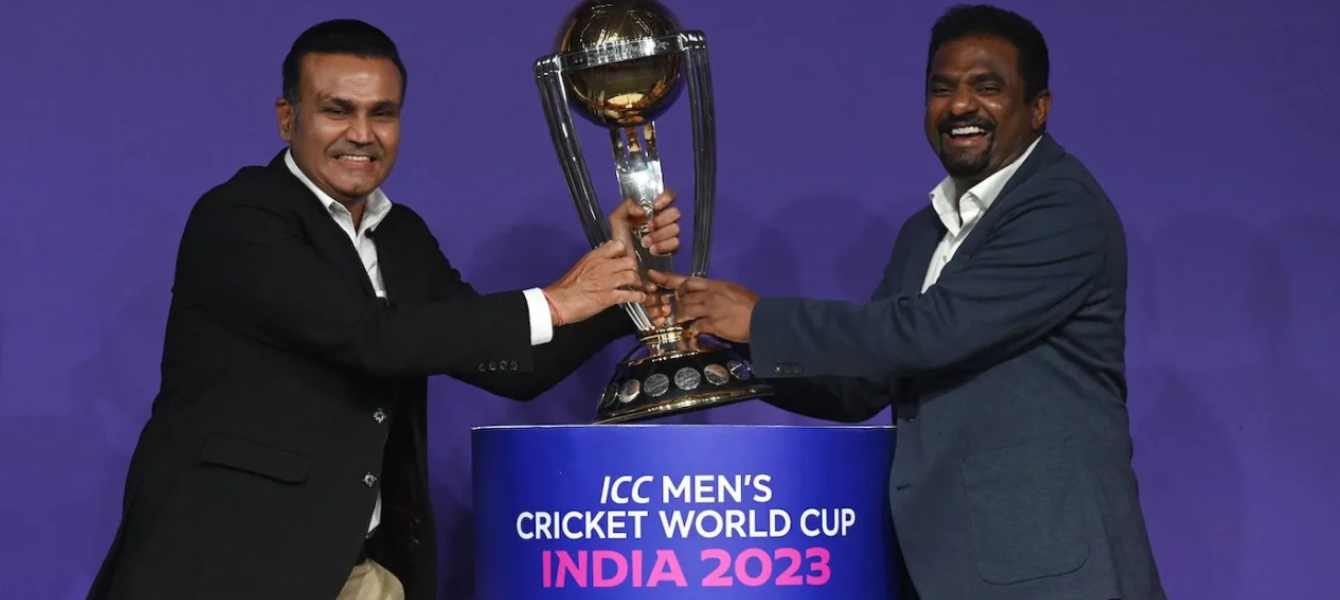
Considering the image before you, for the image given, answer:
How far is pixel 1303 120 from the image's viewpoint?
3230mm

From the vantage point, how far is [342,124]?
7.39 feet

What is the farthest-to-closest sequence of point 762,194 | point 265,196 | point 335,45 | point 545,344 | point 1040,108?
point 762,194
point 545,344
point 1040,108
point 335,45
point 265,196

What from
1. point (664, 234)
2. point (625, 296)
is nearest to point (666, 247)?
point (664, 234)

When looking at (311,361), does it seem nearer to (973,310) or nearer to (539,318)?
(539,318)

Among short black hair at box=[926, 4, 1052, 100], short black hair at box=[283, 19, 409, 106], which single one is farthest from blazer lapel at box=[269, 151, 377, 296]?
short black hair at box=[926, 4, 1052, 100]

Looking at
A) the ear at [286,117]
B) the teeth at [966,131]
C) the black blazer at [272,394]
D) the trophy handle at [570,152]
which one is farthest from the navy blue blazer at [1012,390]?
the ear at [286,117]

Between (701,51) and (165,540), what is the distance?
98cm

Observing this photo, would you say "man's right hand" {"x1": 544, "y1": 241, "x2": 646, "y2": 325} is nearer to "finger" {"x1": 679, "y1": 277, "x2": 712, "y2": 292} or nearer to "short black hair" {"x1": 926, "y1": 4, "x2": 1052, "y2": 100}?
"finger" {"x1": 679, "y1": 277, "x2": 712, "y2": 292}

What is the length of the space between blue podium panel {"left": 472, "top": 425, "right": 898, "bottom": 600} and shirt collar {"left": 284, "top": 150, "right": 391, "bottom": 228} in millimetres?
434

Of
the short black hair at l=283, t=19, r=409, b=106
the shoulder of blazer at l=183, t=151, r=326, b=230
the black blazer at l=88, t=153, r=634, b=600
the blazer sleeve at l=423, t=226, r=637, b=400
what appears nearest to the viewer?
the black blazer at l=88, t=153, r=634, b=600

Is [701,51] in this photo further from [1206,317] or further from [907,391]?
[1206,317]

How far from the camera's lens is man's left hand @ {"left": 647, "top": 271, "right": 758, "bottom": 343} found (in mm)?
2244

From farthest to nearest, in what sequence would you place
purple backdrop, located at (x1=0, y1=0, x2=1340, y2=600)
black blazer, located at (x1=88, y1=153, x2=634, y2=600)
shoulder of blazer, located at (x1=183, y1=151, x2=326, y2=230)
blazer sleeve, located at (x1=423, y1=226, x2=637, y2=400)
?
1. purple backdrop, located at (x1=0, y1=0, x2=1340, y2=600)
2. blazer sleeve, located at (x1=423, y1=226, x2=637, y2=400)
3. shoulder of blazer, located at (x1=183, y1=151, x2=326, y2=230)
4. black blazer, located at (x1=88, y1=153, x2=634, y2=600)

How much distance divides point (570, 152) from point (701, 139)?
0.63 feet
